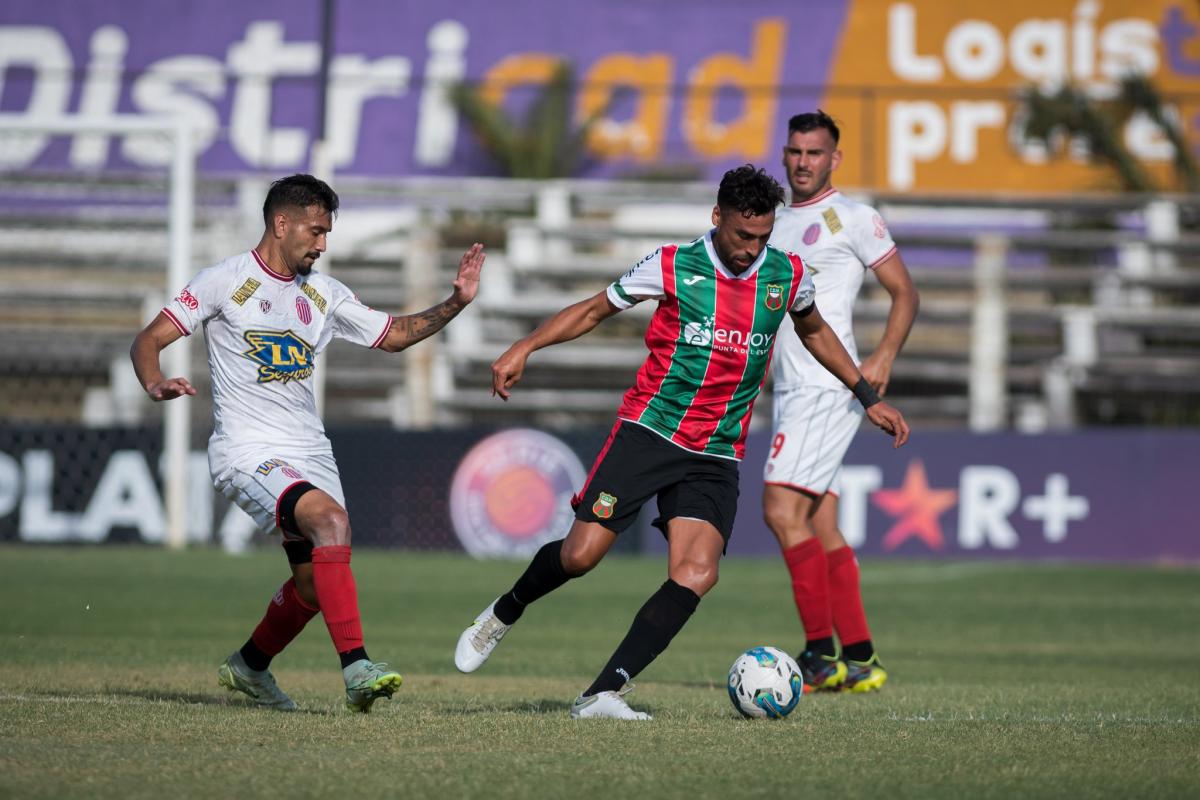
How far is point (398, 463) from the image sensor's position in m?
17.6

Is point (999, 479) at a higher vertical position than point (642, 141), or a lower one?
lower

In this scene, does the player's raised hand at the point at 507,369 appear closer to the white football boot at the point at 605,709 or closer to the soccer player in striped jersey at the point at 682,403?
the soccer player in striped jersey at the point at 682,403

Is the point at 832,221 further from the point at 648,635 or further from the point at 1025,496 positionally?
the point at 1025,496

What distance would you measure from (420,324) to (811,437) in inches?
80.1

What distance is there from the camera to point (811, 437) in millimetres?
8039

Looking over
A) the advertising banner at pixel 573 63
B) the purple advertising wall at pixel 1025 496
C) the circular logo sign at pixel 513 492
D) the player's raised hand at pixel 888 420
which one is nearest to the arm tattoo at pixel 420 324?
the player's raised hand at pixel 888 420

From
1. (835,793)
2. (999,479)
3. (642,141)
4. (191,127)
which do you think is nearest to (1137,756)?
(835,793)

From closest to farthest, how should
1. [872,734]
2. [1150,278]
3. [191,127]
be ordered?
[872,734] → [191,127] → [1150,278]

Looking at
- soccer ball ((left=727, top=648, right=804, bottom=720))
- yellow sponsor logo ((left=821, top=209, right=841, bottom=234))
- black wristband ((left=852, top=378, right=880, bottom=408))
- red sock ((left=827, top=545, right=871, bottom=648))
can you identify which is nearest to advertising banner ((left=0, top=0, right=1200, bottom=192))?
yellow sponsor logo ((left=821, top=209, right=841, bottom=234))

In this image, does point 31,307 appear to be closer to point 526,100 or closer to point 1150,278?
point 526,100

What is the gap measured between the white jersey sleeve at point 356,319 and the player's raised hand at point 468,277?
13.0 inches

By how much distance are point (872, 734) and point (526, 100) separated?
2347 centimetres

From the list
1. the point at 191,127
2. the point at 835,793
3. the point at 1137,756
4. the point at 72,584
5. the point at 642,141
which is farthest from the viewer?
the point at 642,141

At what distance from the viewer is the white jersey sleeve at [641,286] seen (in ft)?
21.8
